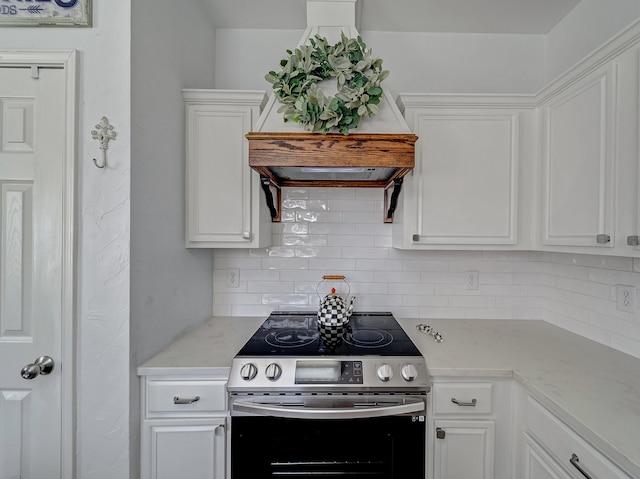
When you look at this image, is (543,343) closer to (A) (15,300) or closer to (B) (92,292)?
(B) (92,292)

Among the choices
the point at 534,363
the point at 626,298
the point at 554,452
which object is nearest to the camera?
the point at 554,452

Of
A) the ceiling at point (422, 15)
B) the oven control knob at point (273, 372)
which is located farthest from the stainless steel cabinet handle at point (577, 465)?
the ceiling at point (422, 15)

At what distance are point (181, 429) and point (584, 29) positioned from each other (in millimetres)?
2848

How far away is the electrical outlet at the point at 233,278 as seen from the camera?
194 centimetres

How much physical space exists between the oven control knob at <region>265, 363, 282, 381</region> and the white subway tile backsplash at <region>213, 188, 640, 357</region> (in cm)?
71

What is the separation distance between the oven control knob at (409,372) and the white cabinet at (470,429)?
0.12 metres

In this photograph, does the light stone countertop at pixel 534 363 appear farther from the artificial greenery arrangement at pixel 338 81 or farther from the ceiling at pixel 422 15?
the ceiling at pixel 422 15

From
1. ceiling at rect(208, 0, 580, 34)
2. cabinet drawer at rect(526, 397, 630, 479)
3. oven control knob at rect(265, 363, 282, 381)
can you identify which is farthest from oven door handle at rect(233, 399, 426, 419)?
ceiling at rect(208, 0, 580, 34)

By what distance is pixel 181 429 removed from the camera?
1.25 meters

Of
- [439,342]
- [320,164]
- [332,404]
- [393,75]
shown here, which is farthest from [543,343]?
[393,75]

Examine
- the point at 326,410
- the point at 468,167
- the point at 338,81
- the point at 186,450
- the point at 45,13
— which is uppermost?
the point at 45,13

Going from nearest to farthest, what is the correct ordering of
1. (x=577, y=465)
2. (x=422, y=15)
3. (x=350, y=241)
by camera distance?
(x=577, y=465)
(x=422, y=15)
(x=350, y=241)

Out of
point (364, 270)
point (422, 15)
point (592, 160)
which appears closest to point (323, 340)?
point (364, 270)

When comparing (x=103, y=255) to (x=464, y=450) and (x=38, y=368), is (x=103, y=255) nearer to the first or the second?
(x=38, y=368)
